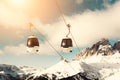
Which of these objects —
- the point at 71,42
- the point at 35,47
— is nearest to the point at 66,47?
the point at 71,42

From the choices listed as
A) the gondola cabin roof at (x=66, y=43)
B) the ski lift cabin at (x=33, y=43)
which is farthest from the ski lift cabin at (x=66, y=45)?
the ski lift cabin at (x=33, y=43)

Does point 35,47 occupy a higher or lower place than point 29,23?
lower

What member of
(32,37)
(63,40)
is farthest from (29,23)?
(63,40)

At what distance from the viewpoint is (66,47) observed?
88.2ft

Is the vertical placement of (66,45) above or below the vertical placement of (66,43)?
below

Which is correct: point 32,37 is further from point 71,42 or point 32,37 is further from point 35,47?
point 71,42

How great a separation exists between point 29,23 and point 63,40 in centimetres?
316

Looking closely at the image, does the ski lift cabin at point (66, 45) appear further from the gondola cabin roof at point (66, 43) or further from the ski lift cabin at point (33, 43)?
the ski lift cabin at point (33, 43)

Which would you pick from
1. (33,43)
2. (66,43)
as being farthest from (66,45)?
(33,43)

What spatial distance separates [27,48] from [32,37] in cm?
100

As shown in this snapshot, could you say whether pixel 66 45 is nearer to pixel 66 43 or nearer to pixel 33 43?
pixel 66 43

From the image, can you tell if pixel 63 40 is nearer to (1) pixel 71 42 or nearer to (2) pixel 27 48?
(1) pixel 71 42

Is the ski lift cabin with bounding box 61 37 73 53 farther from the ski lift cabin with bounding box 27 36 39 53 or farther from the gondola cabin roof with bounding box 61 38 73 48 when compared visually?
the ski lift cabin with bounding box 27 36 39 53

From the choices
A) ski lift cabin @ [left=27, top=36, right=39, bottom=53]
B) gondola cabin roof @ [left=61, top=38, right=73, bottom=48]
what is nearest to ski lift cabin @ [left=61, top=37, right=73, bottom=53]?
gondola cabin roof @ [left=61, top=38, right=73, bottom=48]
